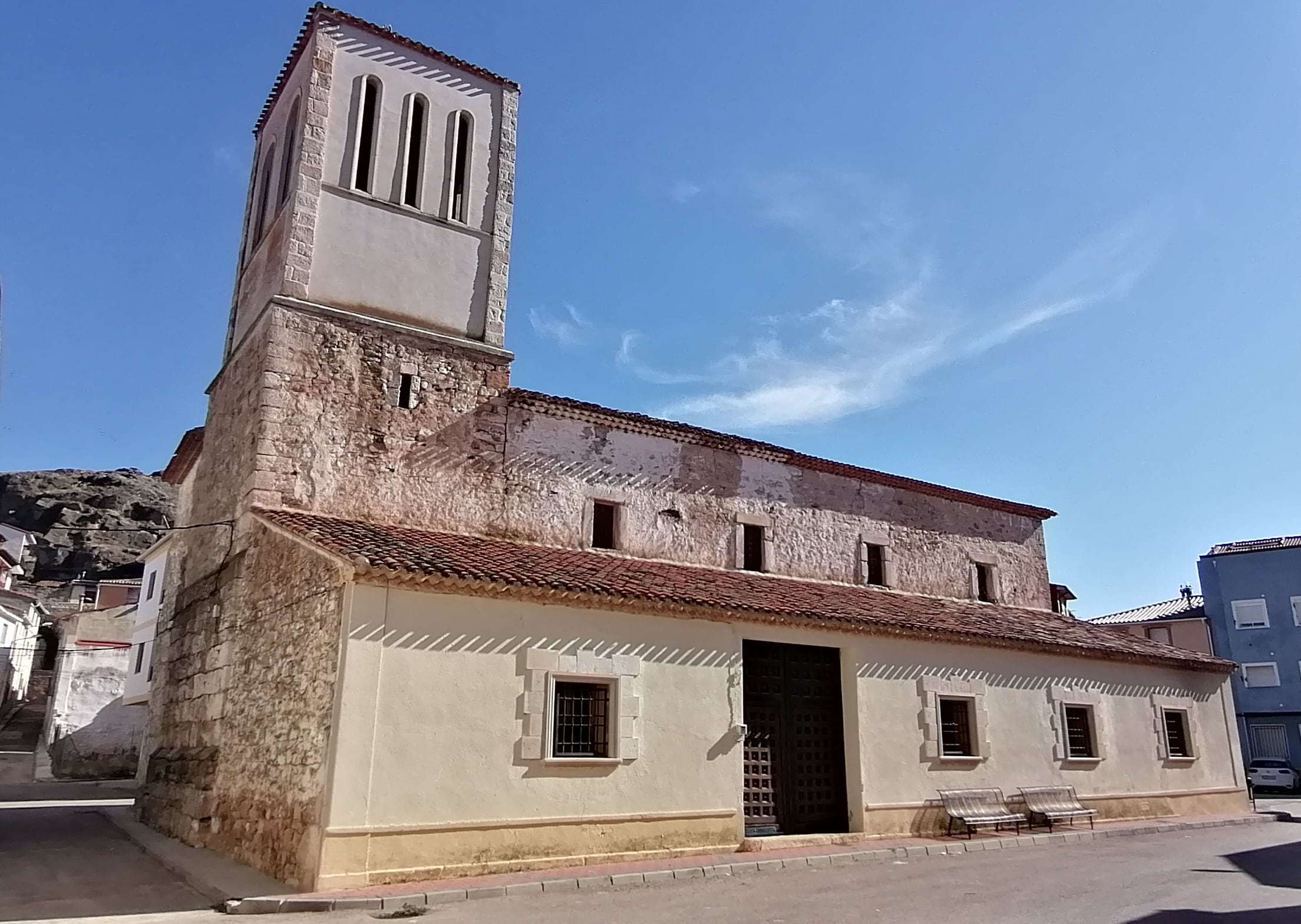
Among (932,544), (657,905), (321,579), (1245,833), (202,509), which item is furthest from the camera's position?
(932,544)

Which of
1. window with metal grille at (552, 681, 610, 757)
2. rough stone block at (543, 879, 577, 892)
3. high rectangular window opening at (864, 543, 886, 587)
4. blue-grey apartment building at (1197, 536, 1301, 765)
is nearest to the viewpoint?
rough stone block at (543, 879, 577, 892)

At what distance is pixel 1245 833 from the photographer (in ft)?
55.3

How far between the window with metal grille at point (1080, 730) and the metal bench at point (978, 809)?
267cm

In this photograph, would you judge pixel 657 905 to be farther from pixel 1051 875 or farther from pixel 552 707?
pixel 1051 875

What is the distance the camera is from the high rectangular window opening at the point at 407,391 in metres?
14.1

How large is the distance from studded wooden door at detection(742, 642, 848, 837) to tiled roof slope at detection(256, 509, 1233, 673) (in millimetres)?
829

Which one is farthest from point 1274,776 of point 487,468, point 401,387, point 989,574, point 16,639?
point 16,639

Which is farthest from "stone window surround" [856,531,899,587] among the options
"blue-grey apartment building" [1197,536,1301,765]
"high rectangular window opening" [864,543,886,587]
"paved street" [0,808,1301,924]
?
"blue-grey apartment building" [1197,536,1301,765]

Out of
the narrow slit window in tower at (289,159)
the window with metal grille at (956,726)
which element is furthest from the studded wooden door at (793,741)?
the narrow slit window in tower at (289,159)

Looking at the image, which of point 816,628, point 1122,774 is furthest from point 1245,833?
point 816,628

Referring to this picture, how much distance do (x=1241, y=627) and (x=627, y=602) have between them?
111 feet

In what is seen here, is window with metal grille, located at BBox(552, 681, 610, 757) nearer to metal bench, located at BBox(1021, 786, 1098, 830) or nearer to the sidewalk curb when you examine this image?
the sidewalk curb

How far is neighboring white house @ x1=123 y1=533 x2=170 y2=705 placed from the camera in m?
25.9

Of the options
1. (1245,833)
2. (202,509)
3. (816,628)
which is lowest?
(1245,833)
